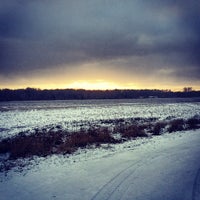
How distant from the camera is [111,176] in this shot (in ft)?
31.6

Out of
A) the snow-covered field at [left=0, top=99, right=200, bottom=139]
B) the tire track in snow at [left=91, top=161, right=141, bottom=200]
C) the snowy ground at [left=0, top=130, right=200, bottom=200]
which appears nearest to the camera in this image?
the tire track in snow at [left=91, top=161, right=141, bottom=200]

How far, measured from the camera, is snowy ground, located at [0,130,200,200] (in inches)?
312

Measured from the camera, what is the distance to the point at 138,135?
19.5 meters

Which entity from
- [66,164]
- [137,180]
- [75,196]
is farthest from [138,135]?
[75,196]

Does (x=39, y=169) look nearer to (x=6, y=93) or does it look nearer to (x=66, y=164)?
(x=66, y=164)

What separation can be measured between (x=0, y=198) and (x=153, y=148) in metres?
8.94

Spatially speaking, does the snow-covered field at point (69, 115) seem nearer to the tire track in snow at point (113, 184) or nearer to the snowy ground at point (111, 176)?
the snowy ground at point (111, 176)

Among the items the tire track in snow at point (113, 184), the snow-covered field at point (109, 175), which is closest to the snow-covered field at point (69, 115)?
the snow-covered field at point (109, 175)

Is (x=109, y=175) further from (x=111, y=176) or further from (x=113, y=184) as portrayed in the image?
(x=113, y=184)

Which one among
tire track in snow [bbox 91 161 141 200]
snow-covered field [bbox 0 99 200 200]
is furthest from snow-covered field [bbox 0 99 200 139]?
tire track in snow [bbox 91 161 141 200]

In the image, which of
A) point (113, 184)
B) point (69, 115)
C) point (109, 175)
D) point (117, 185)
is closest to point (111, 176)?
point (109, 175)

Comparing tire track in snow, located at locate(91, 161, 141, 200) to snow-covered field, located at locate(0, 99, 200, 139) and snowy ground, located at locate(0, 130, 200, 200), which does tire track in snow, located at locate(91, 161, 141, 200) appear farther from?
snow-covered field, located at locate(0, 99, 200, 139)

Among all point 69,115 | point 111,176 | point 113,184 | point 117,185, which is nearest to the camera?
point 117,185

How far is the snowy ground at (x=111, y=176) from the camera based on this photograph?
793cm
